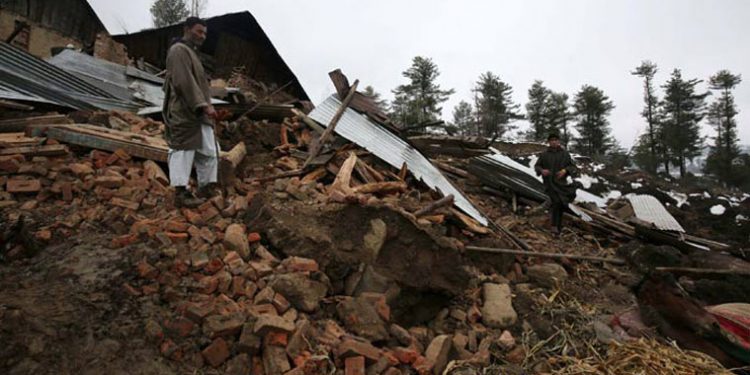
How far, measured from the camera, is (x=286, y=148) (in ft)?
19.1

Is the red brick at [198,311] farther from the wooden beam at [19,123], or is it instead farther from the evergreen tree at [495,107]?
the evergreen tree at [495,107]

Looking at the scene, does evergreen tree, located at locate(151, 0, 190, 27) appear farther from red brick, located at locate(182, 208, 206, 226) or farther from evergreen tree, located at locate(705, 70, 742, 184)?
evergreen tree, located at locate(705, 70, 742, 184)

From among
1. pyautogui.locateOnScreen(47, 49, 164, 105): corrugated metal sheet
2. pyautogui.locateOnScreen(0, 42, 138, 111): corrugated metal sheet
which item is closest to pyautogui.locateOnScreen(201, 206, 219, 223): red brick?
pyautogui.locateOnScreen(0, 42, 138, 111): corrugated metal sheet

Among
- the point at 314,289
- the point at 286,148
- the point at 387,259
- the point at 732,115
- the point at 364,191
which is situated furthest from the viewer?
the point at 732,115

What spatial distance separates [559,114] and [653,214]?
29278 mm

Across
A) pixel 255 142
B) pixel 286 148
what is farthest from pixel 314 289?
pixel 255 142

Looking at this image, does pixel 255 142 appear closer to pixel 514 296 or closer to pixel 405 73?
pixel 514 296

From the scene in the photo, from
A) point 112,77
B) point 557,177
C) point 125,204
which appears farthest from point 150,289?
point 112,77

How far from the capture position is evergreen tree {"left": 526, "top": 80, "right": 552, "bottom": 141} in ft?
114

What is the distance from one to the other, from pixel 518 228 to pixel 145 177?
5.38 metres

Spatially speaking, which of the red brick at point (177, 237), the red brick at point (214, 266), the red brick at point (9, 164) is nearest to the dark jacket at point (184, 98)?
the red brick at point (177, 237)

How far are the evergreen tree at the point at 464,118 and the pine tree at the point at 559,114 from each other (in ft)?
23.6

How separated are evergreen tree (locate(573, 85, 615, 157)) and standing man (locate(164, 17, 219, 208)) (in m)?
35.4

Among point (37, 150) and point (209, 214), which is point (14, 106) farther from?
point (209, 214)
